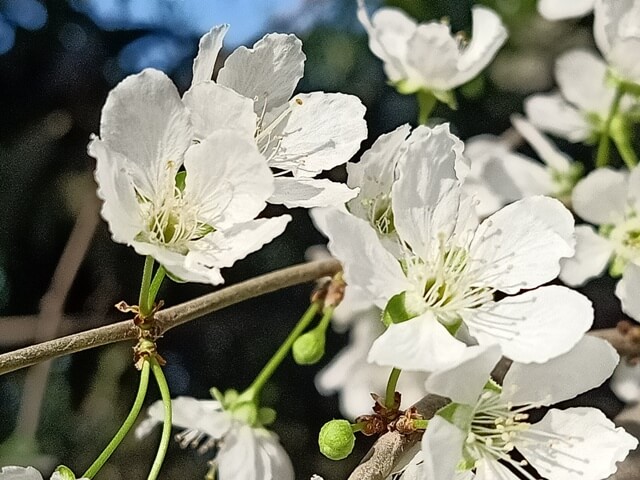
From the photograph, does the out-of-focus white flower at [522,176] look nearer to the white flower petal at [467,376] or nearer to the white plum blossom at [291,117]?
the white plum blossom at [291,117]

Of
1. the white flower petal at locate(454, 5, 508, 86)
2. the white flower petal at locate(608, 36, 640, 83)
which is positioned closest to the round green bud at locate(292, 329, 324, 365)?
the white flower petal at locate(454, 5, 508, 86)

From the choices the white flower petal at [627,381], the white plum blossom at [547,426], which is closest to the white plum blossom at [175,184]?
the white plum blossom at [547,426]

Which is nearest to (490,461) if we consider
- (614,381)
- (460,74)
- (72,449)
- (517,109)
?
(460,74)

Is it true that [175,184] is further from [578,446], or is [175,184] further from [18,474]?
[578,446]

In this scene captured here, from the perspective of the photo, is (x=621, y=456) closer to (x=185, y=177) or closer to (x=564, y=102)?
(x=185, y=177)

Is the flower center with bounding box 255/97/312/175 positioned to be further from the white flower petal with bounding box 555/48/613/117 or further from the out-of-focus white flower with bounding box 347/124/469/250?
the white flower petal with bounding box 555/48/613/117

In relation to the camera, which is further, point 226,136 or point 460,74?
point 460,74
